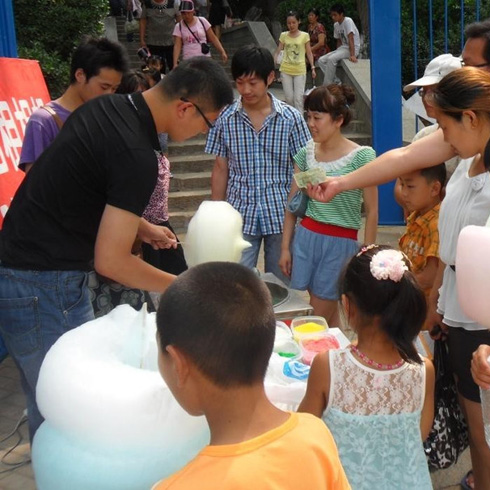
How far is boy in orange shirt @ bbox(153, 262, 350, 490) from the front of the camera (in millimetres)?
1115

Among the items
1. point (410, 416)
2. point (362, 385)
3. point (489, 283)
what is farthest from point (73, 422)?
point (489, 283)

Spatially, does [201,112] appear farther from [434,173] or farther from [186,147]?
[186,147]

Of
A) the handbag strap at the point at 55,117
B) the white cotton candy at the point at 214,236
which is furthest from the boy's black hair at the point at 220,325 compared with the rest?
the handbag strap at the point at 55,117

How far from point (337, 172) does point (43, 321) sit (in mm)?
1691

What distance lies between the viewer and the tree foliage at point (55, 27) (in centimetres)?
655

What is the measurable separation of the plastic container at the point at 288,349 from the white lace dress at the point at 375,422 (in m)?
0.34

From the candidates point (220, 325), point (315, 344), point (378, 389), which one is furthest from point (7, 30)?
point (220, 325)

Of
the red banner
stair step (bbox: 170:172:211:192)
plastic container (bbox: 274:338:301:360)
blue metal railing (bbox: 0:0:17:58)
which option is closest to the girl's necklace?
plastic container (bbox: 274:338:301:360)

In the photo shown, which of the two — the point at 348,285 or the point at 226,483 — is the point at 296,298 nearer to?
the point at 348,285

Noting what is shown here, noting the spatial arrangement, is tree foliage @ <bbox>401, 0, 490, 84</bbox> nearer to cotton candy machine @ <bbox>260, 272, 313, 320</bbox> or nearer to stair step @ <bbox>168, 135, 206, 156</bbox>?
stair step @ <bbox>168, 135, 206, 156</bbox>

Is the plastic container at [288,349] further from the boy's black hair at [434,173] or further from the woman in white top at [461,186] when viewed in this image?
the boy's black hair at [434,173]

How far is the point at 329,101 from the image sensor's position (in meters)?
3.17

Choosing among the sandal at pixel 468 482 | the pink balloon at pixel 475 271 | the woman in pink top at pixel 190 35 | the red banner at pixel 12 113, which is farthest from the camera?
the woman in pink top at pixel 190 35

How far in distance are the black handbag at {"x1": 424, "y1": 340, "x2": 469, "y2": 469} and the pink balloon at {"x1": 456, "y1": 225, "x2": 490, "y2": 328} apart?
0.76 m
